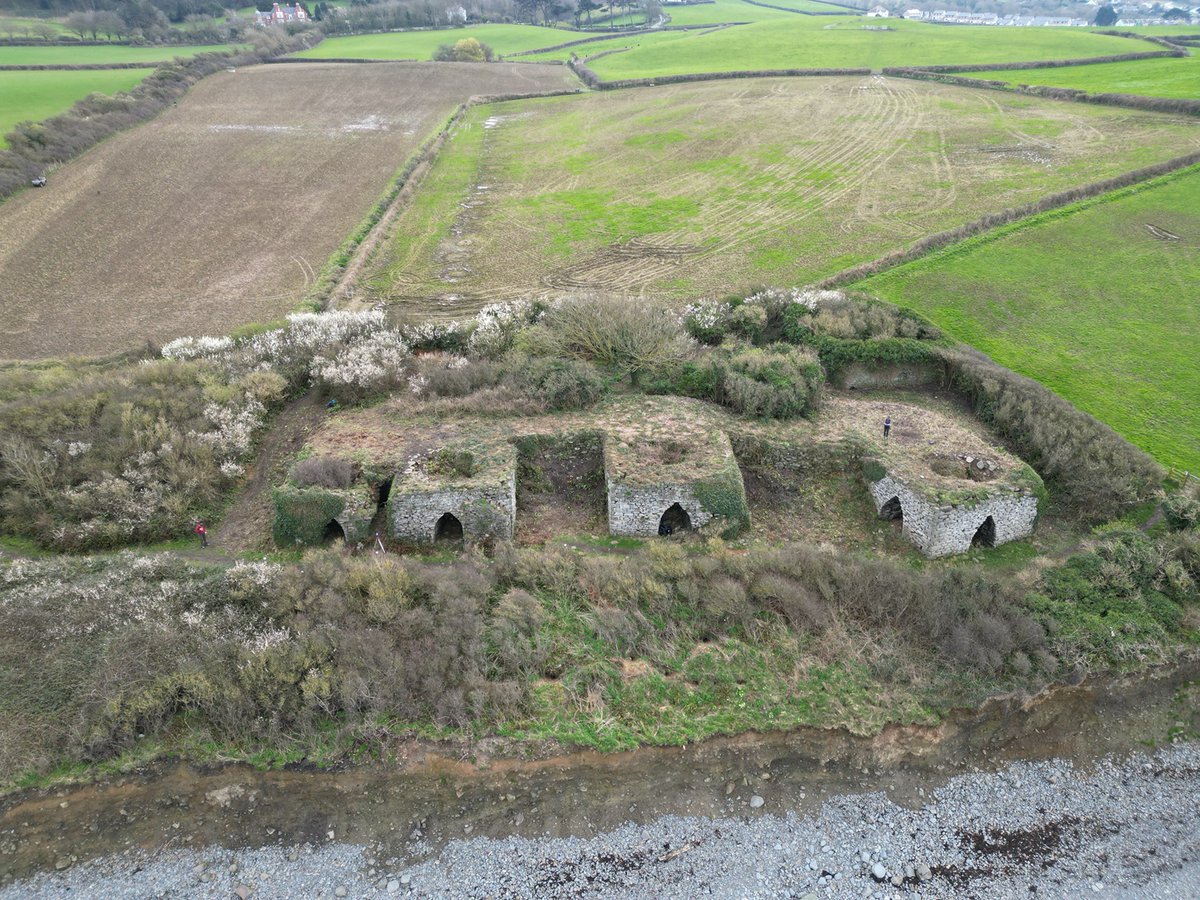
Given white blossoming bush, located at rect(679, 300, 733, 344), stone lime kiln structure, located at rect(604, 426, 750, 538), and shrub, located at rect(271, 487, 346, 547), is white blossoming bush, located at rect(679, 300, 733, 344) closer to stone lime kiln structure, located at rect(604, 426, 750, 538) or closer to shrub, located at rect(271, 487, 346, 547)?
stone lime kiln structure, located at rect(604, 426, 750, 538)

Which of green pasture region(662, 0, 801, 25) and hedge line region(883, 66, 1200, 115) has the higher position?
green pasture region(662, 0, 801, 25)

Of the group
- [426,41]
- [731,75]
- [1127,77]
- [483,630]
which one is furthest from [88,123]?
[1127,77]

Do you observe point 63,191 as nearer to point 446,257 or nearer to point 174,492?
point 446,257

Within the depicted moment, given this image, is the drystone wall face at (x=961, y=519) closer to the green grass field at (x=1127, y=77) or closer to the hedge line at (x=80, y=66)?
the green grass field at (x=1127, y=77)

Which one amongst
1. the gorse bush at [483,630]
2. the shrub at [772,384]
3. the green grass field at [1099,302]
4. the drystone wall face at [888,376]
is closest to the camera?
the gorse bush at [483,630]

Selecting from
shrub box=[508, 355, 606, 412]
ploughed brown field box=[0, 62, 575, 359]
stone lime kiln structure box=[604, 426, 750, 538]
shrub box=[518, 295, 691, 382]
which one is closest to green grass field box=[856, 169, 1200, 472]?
shrub box=[518, 295, 691, 382]

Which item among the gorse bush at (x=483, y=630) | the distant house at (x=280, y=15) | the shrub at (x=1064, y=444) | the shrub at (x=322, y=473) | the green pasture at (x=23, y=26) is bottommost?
the gorse bush at (x=483, y=630)

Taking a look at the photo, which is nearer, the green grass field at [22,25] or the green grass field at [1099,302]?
the green grass field at [1099,302]

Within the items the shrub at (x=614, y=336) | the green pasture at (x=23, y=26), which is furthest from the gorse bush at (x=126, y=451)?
the green pasture at (x=23, y=26)
